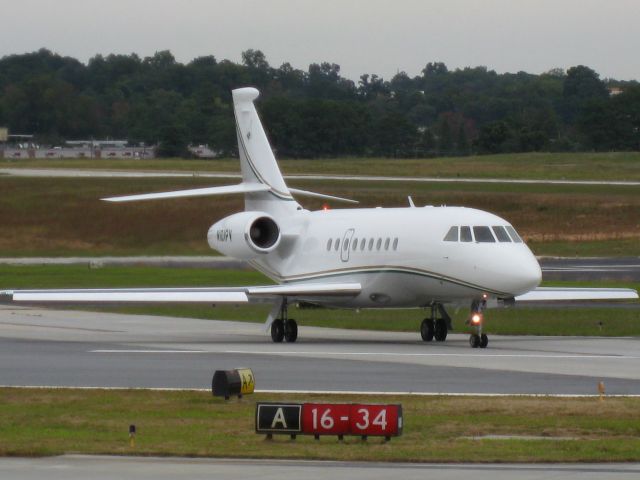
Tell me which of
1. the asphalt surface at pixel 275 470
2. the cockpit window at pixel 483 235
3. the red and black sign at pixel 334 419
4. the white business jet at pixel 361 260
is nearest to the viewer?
the asphalt surface at pixel 275 470

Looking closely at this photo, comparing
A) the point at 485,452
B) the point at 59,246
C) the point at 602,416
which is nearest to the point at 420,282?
the point at 602,416

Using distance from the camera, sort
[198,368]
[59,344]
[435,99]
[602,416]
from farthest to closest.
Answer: [435,99]
[59,344]
[198,368]
[602,416]

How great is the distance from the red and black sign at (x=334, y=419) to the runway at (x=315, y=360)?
17.9 ft

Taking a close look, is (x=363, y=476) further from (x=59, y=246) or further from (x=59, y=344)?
(x=59, y=246)

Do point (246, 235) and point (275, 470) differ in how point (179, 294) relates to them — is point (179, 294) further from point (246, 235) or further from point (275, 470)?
point (275, 470)

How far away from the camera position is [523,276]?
92.7 feet

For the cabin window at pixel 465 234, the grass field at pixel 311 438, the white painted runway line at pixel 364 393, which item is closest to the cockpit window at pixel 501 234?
the cabin window at pixel 465 234

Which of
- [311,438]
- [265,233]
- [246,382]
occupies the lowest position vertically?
[246,382]

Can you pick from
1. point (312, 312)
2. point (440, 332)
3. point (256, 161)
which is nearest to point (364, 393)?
point (440, 332)

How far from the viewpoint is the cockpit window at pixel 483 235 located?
2920 centimetres

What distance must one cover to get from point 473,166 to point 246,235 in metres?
71.2

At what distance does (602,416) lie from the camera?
17.7 m

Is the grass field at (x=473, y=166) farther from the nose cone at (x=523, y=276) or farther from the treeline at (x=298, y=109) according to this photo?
the nose cone at (x=523, y=276)

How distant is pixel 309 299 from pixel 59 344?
5.42 metres
